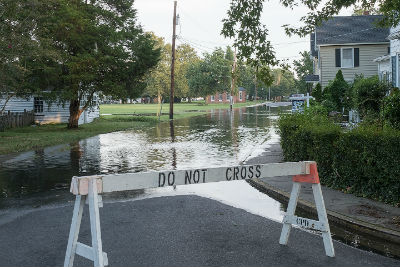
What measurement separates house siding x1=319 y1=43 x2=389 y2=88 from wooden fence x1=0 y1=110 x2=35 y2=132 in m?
22.3

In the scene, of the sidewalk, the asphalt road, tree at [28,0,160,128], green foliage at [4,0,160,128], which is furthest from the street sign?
tree at [28,0,160,128]

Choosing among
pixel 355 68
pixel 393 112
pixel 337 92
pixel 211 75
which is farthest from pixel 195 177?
pixel 211 75

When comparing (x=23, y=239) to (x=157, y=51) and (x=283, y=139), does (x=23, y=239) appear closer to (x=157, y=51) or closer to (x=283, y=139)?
(x=283, y=139)

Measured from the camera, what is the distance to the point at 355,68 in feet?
121

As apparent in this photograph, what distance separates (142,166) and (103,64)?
1558 centimetres

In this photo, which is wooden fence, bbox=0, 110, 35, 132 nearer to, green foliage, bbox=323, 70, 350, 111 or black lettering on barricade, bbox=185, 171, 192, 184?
green foliage, bbox=323, 70, 350, 111

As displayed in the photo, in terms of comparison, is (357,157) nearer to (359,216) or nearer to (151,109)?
(359,216)

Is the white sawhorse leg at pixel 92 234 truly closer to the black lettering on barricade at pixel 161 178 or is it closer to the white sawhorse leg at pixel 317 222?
the black lettering on barricade at pixel 161 178

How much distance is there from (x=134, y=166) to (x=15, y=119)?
2020 centimetres

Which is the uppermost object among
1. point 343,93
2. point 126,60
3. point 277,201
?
point 126,60

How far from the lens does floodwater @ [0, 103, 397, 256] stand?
9.06 m

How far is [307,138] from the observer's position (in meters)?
11.6

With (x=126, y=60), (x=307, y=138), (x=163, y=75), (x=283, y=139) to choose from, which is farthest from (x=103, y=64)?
(x=163, y=75)

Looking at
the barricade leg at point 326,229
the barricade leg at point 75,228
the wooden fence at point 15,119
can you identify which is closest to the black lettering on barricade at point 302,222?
the barricade leg at point 326,229
